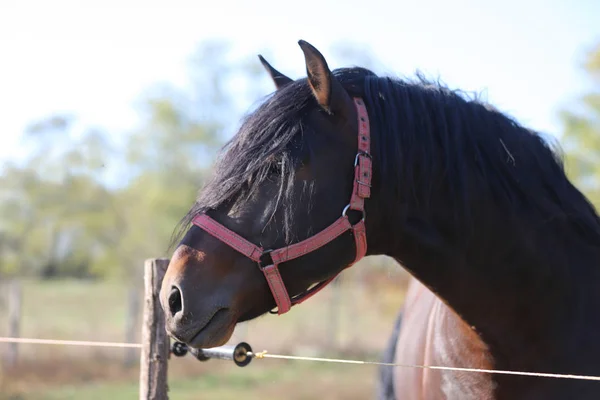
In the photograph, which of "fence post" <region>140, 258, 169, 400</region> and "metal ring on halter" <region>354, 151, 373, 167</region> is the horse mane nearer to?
"metal ring on halter" <region>354, 151, 373, 167</region>

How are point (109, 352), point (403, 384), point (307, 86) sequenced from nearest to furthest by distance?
point (307, 86), point (403, 384), point (109, 352)

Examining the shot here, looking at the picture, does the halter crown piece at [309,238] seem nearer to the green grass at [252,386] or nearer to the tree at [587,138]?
the green grass at [252,386]

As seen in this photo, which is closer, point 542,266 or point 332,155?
point 332,155

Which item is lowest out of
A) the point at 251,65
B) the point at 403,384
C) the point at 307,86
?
the point at 403,384

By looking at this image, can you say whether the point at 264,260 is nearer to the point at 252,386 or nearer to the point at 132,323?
the point at 252,386

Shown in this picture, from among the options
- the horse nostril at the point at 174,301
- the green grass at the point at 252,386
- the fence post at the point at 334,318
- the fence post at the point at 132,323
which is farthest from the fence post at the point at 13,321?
the horse nostril at the point at 174,301

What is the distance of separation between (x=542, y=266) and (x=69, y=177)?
44.9 feet

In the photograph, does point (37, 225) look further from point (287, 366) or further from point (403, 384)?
point (403, 384)

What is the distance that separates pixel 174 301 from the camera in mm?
1995

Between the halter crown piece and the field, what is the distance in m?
6.24

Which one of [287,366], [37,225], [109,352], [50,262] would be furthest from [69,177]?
[287,366]

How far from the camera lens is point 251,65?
1889 centimetres

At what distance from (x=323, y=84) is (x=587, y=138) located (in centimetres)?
1327

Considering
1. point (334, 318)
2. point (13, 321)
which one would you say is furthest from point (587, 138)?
point (13, 321)
